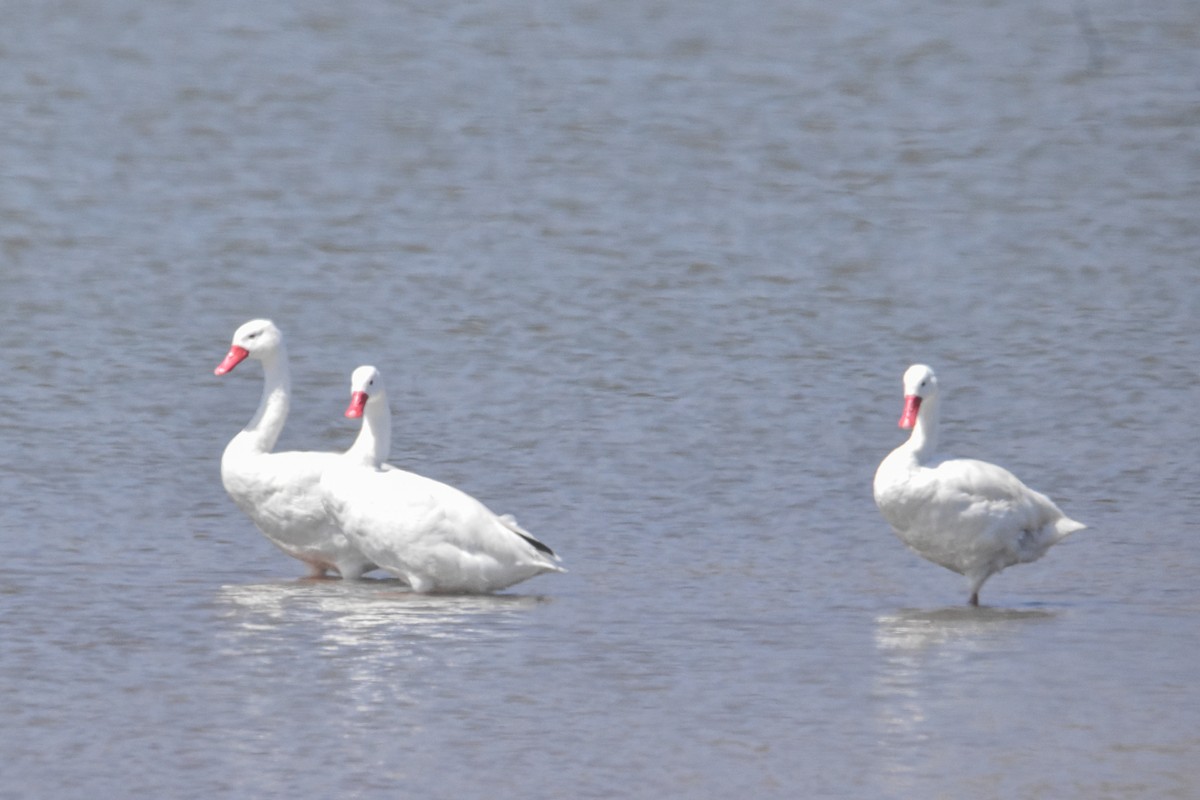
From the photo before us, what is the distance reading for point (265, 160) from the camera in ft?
67.8

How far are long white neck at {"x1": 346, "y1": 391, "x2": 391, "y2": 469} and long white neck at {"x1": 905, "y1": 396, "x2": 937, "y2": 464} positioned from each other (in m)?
2.37

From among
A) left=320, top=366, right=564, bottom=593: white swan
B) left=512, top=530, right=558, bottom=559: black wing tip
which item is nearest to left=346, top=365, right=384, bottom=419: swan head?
left=320, top=366, right=564, bottom=593: white swan

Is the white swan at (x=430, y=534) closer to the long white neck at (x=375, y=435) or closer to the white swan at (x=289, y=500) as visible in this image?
the white swan at (x=289, y=500)

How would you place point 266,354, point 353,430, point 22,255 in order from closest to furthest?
1. point 266,354
2. point 353,430
3. point 22,255

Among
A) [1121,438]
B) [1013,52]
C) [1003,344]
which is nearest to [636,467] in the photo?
[1121,438]

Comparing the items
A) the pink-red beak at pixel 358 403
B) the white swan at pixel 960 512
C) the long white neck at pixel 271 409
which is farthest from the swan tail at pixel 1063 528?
the long white neck at pixel 271 409

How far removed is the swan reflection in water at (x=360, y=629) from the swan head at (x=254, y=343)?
1.65 m

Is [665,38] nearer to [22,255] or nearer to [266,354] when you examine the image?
[22,255]

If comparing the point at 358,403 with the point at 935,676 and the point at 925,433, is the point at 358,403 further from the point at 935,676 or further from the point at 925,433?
the point at 935,676

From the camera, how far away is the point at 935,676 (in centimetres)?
862

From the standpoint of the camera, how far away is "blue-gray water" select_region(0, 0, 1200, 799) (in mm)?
7914

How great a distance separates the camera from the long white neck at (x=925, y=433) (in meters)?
10.7

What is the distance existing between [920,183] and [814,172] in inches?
33.8

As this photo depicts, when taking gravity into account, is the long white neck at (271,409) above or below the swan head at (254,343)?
below
